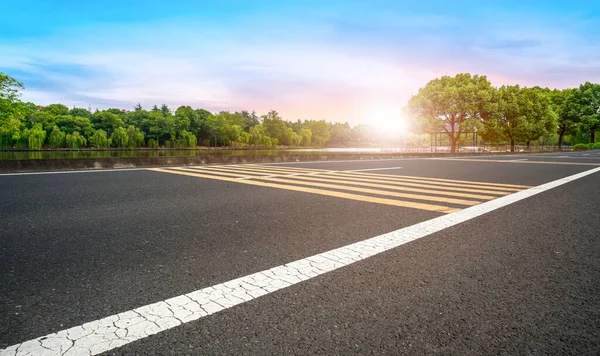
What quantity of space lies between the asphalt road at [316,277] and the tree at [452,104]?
154ft

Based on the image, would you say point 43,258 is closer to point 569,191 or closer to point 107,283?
point 107,283

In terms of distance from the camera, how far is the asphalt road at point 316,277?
1916 millimetres

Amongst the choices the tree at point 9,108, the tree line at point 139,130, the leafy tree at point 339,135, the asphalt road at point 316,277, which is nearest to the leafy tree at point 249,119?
the tree line at point 139,130

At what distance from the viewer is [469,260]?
10.6ft

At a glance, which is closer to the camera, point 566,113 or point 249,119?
point 566,113

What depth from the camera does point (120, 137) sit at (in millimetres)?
107438

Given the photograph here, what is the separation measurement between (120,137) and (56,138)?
1580 cm

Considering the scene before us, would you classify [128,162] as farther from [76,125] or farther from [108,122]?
[108,122]

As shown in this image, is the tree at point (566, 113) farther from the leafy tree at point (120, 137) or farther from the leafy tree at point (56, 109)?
the leafy tree at point (56, 109)

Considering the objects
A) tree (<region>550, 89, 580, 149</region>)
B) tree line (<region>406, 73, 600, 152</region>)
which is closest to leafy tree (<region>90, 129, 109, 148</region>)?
tree line (<region>406, 73, 600, 152</region>)

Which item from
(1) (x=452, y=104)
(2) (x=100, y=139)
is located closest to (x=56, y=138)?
(2) (x=100, y=139)

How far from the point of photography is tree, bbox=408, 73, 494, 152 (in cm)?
4812

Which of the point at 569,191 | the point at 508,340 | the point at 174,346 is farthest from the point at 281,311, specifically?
the point at 569,191

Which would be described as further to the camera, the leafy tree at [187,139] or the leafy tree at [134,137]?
the leafy tree at [187,139]
